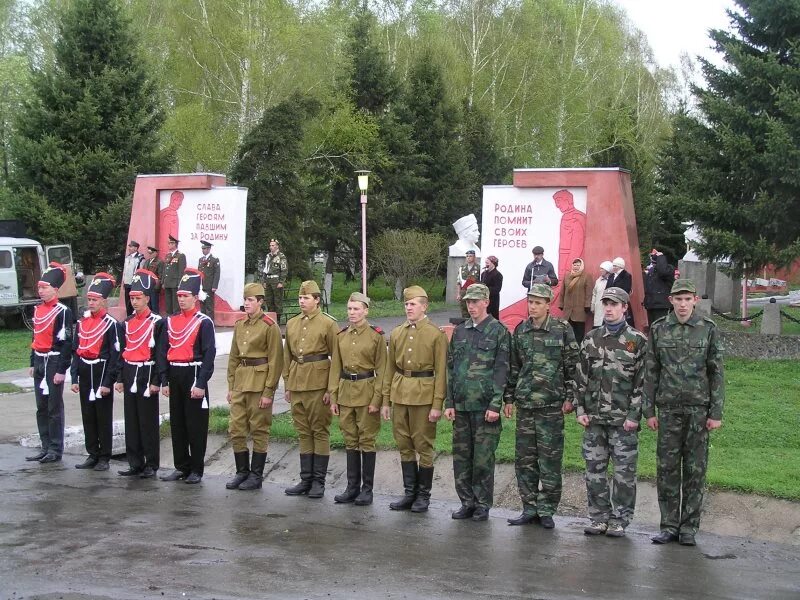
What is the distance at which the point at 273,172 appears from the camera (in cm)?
3056

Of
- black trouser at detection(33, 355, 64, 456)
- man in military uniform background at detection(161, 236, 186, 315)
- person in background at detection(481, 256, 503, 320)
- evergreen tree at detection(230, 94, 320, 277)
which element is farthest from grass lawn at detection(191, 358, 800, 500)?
evergreen tree at detection(230, 94, 320, 277)

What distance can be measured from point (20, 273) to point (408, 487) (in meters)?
19.6

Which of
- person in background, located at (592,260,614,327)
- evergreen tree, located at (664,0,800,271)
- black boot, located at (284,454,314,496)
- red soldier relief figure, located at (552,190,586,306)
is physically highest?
evergreen tree, located at (664,0,800,271)

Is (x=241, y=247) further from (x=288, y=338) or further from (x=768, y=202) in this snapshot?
(x=288, y=338)

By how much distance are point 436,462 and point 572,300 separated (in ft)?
23.2

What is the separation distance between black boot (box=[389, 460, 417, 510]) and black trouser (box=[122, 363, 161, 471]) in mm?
2878

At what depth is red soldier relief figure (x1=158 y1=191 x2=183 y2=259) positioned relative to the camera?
23.4 metres

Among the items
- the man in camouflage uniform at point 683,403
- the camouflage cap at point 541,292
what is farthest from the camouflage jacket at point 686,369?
the camouflage cap at point 541,292

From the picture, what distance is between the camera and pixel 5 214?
29.9m

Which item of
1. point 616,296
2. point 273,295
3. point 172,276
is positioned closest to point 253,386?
point 616,296

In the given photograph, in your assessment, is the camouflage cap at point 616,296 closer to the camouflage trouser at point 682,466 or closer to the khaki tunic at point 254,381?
the camouflage trouser at point 682,466

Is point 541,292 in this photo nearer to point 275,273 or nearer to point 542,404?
point 542,404

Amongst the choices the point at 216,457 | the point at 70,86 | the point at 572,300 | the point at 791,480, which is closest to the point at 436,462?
the point at 216,457

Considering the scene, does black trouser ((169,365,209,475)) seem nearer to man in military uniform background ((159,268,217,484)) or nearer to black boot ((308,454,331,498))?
man in military uniform background ((159,268,217,484))
